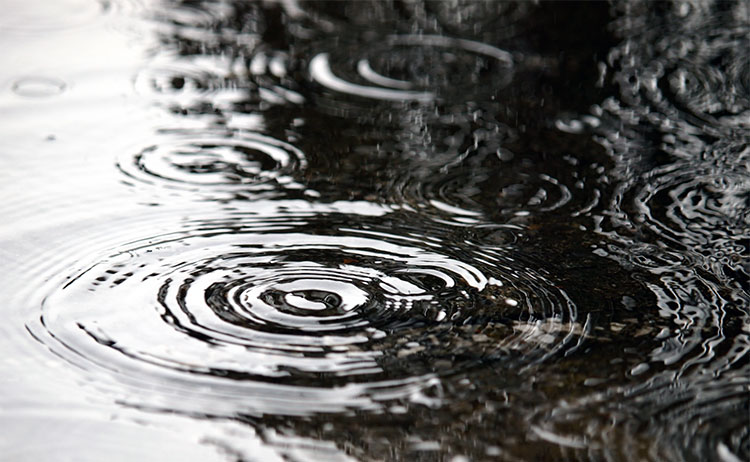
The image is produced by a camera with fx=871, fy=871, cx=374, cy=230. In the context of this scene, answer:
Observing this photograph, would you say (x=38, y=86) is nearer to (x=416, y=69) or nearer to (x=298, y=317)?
(x=416, y=69)

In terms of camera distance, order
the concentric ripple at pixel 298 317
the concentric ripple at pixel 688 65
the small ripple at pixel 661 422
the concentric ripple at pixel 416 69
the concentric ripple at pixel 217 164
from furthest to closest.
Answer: the concentric ripple at pixel 416 69 → the concentric ripple at pixel 688 65 → the concentric ripple at pixel 217 164 → the concentric ripple at pixel 298 317 → the small ripple at pixel 661 422

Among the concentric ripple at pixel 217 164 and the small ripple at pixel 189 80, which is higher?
the small ripple at pixel 189 80

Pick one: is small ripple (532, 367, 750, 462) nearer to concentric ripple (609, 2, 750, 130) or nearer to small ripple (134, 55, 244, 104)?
concentric ripple (609, 2, 750, 130)

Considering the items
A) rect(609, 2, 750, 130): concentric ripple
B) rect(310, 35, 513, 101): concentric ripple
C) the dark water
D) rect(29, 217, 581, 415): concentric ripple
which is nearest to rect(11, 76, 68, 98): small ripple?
the dark water

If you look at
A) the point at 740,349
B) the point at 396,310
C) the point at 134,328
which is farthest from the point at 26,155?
the point at 740,349

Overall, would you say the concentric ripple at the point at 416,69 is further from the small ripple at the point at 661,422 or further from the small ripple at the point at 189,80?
the small ripple at the point at 661,422

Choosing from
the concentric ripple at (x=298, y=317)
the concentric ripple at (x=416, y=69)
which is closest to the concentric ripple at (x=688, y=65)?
the concentric ripple at (x=416, y=69)

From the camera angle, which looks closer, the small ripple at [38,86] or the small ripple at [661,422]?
the small ripple at [661,422]
